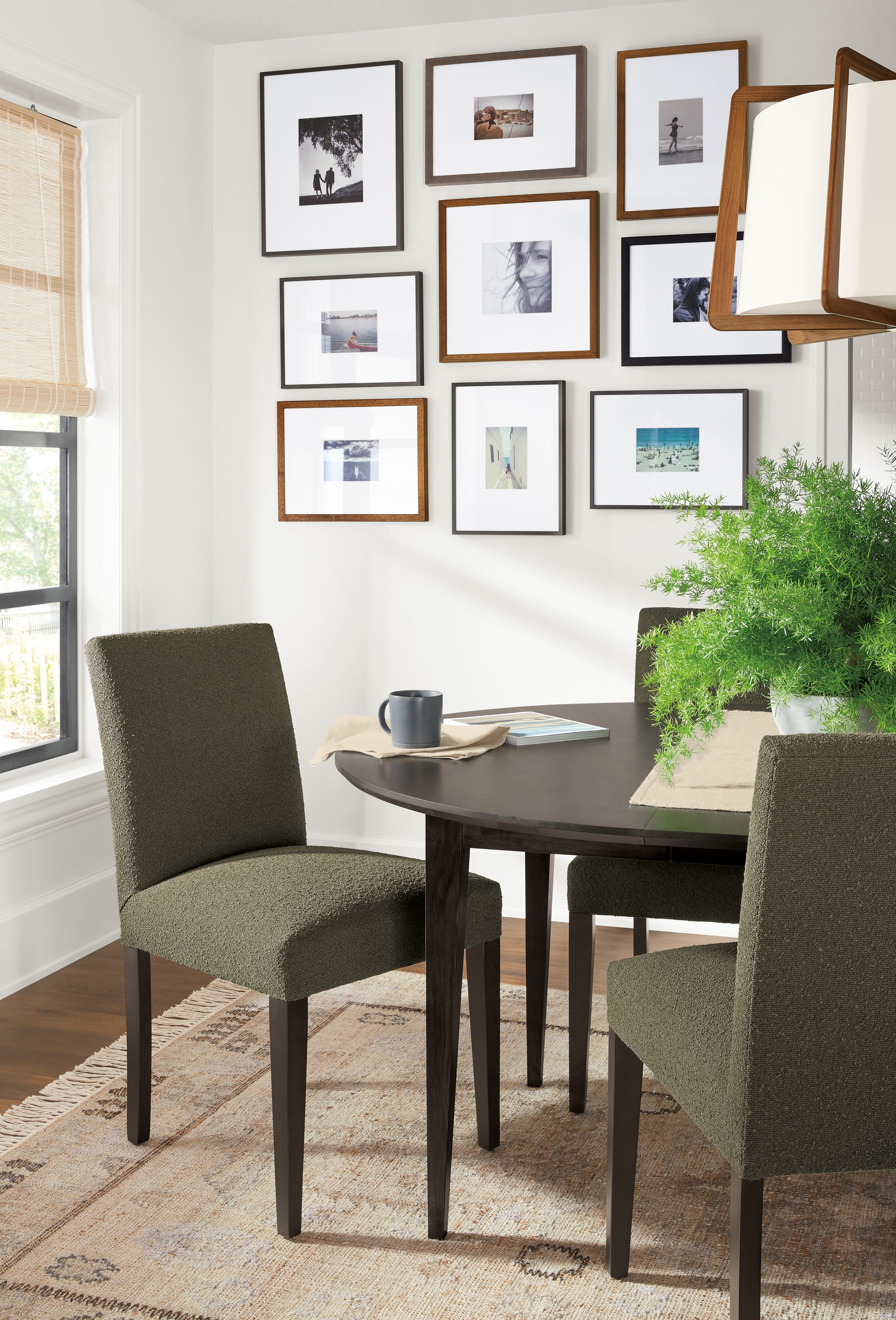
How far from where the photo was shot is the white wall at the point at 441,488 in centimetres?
329

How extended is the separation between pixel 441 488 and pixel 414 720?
165cm

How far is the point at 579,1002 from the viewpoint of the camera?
2338 mm

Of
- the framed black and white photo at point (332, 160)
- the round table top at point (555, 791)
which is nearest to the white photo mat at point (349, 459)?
the framed black and white photo at point (332, 160)

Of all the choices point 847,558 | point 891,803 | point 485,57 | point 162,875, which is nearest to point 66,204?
point 485,57

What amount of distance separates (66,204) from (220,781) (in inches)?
69.7

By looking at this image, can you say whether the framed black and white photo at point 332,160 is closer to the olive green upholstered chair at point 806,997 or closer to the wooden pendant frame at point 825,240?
the wooden pendant frame at point 825,240

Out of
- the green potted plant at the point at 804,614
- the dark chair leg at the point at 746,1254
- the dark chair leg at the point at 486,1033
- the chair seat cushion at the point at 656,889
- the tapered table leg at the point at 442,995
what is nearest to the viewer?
the dark chair leg at the point at 746,1254

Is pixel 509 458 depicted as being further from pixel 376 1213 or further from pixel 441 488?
pixel 376 1213

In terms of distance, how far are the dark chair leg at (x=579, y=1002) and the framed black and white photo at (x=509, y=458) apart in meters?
1.44

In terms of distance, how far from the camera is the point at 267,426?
12.2 ft

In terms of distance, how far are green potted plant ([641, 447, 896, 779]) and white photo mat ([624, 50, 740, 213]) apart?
1.95 m

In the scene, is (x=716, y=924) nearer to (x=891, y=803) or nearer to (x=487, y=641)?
(x=487, y=641)

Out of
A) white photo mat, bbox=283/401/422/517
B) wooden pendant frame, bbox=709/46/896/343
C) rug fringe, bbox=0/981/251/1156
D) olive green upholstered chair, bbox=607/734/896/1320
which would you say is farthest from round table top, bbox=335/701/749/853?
white photo mat, bbox=283/401/422/517

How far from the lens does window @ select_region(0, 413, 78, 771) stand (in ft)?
10.3
